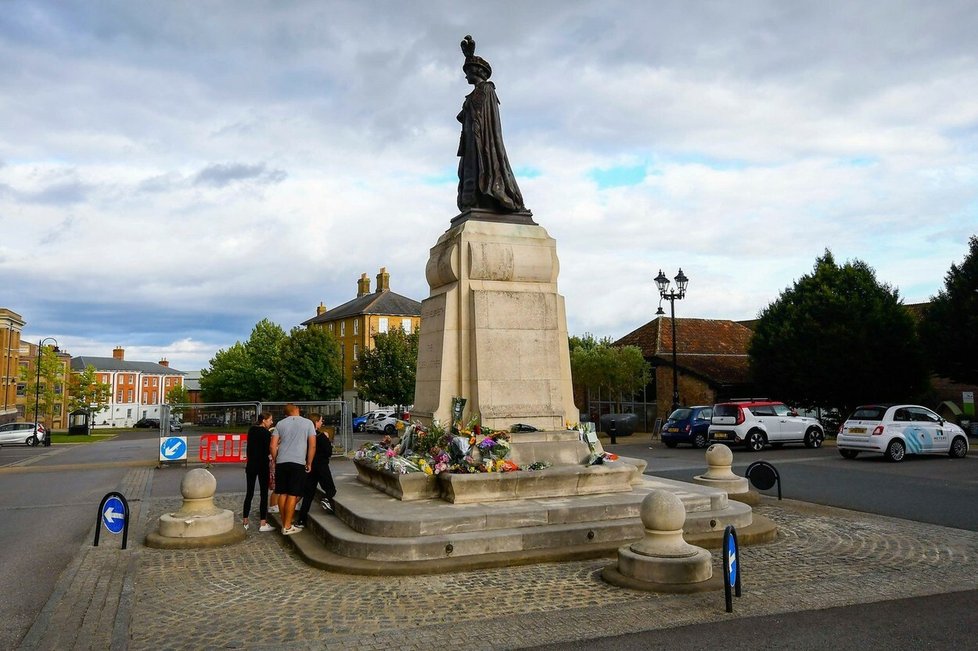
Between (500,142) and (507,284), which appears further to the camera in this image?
(500,142)

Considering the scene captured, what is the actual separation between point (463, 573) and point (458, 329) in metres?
3.80

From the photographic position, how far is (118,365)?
396ft

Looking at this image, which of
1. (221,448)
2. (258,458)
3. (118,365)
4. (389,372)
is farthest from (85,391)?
(118,365)

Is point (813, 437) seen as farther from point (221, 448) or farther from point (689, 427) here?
point (221, 448)

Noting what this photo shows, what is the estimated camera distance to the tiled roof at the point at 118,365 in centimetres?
11767

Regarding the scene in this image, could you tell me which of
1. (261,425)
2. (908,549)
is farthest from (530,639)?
(261,425)

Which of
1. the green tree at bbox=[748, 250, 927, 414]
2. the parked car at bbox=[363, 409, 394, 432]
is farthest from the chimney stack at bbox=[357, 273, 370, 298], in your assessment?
the green tree at bbox=[748, 250, 927, 414]

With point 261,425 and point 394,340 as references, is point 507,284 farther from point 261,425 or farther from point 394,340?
point 394,340

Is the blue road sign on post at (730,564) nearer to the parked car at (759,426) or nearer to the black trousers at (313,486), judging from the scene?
the black trousers at (313,486)

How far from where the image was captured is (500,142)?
10.8m

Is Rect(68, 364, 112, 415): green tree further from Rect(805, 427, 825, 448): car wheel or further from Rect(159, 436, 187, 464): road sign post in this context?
Rect(805, 427, 825, 448): car wheel

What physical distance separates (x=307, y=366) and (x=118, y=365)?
274 ft

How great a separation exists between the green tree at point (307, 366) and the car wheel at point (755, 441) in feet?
122

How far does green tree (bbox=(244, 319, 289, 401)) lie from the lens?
57.8 metres
